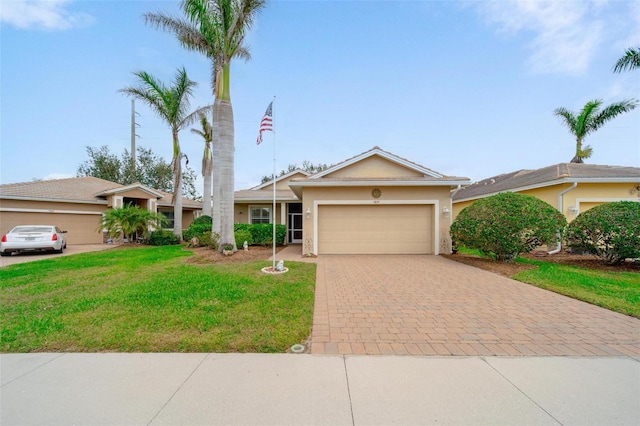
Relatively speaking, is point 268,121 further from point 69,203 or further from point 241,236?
point 69,203

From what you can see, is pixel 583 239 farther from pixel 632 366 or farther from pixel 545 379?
pixel 545 379

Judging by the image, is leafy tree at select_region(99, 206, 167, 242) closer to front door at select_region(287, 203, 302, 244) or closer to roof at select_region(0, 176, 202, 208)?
roof at select_region(0, 176, 202, 208)

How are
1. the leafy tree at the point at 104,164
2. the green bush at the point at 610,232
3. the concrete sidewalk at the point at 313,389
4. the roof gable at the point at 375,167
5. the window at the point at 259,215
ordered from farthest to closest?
the leafy tree at the point at 104,164, the window at the point at 259,215, the roof gable at the point at 375,167, the green bush at the point at 610,232, the concrete sidewalk at the point at 313,389

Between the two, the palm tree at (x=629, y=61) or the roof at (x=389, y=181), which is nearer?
the palm tree at (x=629, y=61)

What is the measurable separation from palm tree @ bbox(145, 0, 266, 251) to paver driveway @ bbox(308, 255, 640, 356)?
5580mm

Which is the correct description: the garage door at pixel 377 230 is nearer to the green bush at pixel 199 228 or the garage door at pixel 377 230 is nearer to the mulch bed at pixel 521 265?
the mulch bed at pixel 521 265

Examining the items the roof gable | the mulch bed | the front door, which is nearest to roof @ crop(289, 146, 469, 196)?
the roof gable

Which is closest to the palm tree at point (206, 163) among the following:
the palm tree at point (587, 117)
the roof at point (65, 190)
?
the roof at point (65, 190)

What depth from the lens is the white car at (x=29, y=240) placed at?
1091 centimetres

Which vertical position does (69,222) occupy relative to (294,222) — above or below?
above

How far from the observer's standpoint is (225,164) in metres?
9.88

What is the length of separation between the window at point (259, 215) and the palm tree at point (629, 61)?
1838 cm

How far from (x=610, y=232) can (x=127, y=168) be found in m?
37.1

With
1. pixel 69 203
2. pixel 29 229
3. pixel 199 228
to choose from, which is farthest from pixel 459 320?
pixel 69 203
